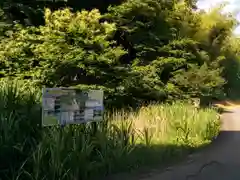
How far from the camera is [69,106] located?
27.2 feet

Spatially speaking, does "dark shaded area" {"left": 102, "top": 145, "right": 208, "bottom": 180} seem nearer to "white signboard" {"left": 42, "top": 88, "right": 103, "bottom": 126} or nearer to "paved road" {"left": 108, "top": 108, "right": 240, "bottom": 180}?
"paved road" {"left": 108, "top": 108, "right": 240, "bottom": 180}

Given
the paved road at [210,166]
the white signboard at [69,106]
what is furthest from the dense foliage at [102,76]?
the paved road at [210,166]

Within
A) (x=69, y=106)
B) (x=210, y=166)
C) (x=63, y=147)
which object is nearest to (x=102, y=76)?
(x=210, y=166)

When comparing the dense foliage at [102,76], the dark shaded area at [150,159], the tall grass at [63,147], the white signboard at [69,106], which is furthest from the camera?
the dark shaded area at [150,159]

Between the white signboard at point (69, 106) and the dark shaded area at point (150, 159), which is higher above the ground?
the white signboard at point (69, 106)

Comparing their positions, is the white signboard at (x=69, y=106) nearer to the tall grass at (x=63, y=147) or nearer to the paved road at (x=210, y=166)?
the tall grass at (x=63, y=147)

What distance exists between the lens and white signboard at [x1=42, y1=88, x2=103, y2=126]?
787cm

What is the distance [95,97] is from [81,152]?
4.65ft

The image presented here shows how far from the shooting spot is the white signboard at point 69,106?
25.8ft

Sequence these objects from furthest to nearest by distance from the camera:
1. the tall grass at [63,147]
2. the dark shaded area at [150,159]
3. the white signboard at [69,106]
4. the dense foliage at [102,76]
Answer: the dark shaded area at [150,159] < the white signboard at [69,106] < the dense foliage at [102,76] < the tall grass at [63,147]

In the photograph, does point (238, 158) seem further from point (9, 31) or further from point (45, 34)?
point (9, 31)

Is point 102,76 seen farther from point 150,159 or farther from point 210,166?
point 210,166

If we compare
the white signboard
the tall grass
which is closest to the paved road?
the tall grass

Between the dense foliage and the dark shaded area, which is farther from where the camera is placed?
the dark shaded area
